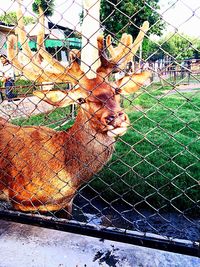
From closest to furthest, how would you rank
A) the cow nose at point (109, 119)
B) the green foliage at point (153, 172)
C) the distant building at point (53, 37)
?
the distant building at point (53, 37)
the cow nose at point (109, 119)
the green foliage at point (153, 172)

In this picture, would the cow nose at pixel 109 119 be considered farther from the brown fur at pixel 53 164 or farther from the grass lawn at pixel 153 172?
the brown fur at pixel 53 164

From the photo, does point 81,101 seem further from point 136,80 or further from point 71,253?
point 71,253

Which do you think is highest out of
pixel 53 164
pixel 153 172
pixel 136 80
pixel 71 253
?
pixel 136 80

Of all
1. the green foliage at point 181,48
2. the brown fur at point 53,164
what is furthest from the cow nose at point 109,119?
the green foliage at point 181,48

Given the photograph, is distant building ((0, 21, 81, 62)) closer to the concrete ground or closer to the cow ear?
the cow ear

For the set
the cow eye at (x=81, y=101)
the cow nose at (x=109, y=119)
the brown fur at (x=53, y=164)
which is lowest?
the brown fur at (x=53, y=164)

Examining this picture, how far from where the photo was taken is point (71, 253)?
6.16 feet

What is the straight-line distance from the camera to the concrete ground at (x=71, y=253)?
1.74 metres

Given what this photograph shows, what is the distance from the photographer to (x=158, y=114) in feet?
29.2

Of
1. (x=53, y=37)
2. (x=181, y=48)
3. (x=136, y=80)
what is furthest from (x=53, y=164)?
(x=53, y=37)

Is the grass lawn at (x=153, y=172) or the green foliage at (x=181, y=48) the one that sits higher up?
the green foliage at (x=181, y=48)

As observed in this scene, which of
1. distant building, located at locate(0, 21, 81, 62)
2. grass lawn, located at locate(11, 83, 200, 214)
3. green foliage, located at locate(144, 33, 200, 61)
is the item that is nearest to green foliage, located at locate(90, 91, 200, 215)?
grass lawn, located at locate(11, 83, 200, 214)

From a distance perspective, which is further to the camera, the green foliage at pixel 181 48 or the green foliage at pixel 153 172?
the green foliage at pixel 153 172

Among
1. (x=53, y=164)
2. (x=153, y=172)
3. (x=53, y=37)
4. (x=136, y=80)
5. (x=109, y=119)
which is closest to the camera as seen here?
(x=109, y=119)
